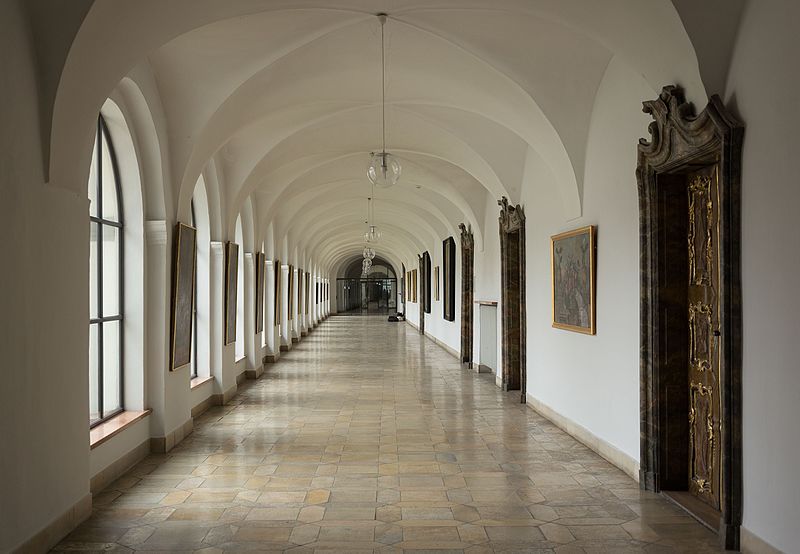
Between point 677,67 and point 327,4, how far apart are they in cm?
305

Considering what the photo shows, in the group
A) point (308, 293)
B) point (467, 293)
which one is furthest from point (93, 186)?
point (308, 293)

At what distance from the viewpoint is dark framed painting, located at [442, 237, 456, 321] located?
19.5 m

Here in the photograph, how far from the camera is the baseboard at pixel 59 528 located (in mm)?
4293

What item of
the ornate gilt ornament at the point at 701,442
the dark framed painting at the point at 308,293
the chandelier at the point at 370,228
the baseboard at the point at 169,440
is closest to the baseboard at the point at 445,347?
the chandelier at the point at 370,228

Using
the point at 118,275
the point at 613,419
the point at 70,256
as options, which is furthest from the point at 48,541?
the point at 613,419

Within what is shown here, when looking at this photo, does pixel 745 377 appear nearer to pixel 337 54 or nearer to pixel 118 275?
pixel 337 54

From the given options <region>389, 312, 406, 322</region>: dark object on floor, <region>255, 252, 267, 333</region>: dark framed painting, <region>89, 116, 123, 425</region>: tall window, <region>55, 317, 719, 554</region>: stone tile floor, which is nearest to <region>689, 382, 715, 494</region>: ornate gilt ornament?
<region>55, 317, 719, 554</region>: stone tile floor

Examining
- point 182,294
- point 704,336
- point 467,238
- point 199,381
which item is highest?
point 467,238

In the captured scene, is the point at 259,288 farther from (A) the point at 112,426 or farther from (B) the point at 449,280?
(A) the point at 112,426

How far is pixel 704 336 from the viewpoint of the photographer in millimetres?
5625

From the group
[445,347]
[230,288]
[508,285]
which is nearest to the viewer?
[230,288]

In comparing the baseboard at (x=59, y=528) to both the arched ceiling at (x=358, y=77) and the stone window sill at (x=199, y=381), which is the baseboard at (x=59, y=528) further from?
the stone window sill at (x=199, y=381)

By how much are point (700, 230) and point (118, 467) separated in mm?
5582

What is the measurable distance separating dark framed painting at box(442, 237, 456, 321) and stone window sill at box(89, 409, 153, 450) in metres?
12.8
